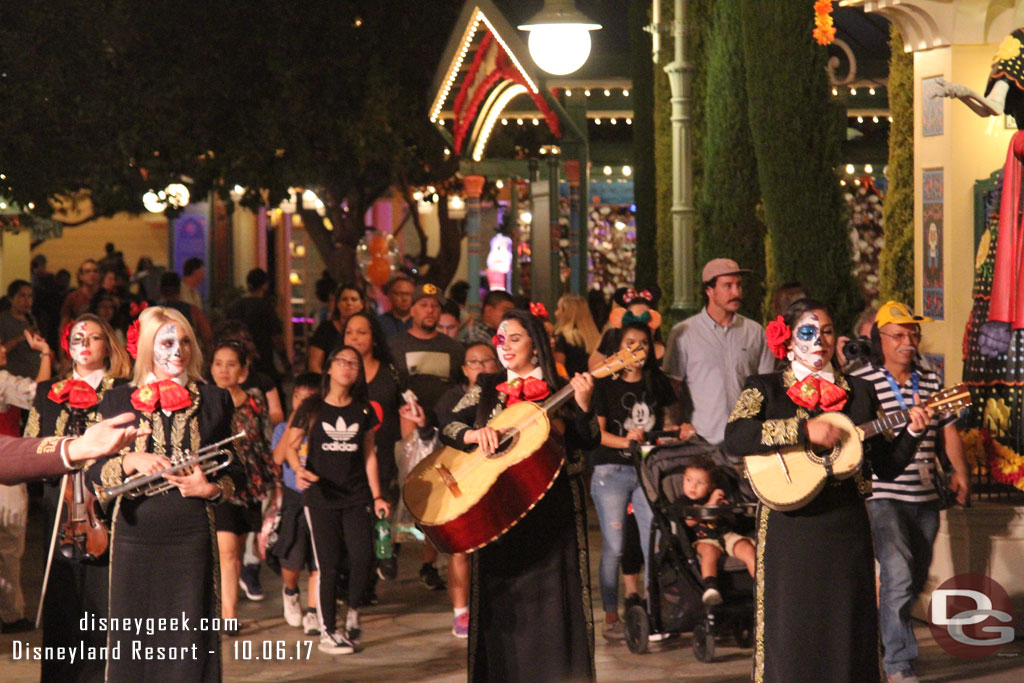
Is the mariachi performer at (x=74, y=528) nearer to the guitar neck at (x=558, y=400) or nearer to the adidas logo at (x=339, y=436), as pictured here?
the adidas logo at (x=339, y=436)

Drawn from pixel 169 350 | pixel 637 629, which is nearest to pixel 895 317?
pixel 637 629

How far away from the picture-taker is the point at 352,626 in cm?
942

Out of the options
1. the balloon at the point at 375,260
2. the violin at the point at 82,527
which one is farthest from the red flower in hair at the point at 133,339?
the balloon at the point at 375,260

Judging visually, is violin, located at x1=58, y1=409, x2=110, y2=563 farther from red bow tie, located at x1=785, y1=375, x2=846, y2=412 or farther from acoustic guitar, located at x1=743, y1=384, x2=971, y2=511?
red bow tie, located at x1=785, y1=375, x2=846, y2=412

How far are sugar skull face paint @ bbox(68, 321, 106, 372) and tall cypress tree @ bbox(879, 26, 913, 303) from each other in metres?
7.02

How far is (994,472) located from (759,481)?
3304 millimetres

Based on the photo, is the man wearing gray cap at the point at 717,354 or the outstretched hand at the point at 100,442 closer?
the outstretched hand at the point at 100,442

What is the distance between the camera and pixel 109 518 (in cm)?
719

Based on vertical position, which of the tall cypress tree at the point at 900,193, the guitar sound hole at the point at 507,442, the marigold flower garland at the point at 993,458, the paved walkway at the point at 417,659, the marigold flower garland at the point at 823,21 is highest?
the marigold flower garland at the point at 823,21

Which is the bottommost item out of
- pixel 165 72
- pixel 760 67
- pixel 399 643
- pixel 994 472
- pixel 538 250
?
pixel 399 643

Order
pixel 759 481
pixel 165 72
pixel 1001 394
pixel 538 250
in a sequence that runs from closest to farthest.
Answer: pixel 759 481 → pixel 1001 394 → pixel 538 250 → pixel 165 72

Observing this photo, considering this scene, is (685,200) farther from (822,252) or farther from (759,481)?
(759,481)

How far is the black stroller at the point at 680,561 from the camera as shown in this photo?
9000 millimetres

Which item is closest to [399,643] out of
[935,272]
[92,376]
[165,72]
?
[92,376]
